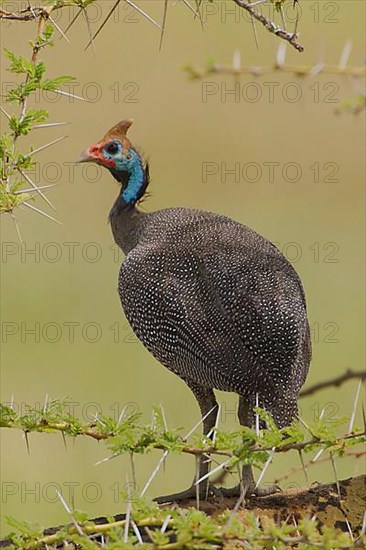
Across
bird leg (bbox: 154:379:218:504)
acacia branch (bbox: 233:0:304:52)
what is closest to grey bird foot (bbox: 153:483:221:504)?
bird leg (bbox: 154:379:218:504)

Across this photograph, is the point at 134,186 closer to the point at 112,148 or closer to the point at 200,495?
the point at 112,148

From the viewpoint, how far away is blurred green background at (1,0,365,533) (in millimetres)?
8289

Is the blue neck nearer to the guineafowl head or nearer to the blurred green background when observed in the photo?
the guineafowl head

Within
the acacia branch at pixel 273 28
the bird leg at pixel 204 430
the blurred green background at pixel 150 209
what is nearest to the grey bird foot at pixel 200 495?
the bird leg at pixel 204 430

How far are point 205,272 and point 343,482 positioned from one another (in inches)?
42.1

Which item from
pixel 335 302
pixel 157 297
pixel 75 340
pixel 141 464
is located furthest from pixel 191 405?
pixel 157 297

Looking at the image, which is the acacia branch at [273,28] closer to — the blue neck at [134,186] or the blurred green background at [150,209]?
the blue neck at [134,186]

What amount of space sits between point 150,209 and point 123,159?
518cm

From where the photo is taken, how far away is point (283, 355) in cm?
546

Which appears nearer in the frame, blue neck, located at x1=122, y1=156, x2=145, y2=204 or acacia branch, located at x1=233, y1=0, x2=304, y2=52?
acacia branch, located at x1=233, y1=0, x2=304, y2=52

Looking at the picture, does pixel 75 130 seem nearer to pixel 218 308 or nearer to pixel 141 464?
pixel 141 464

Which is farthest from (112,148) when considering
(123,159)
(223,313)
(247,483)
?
(247,483)

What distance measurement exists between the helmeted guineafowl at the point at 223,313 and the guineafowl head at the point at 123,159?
69 cm

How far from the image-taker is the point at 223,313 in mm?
5504
